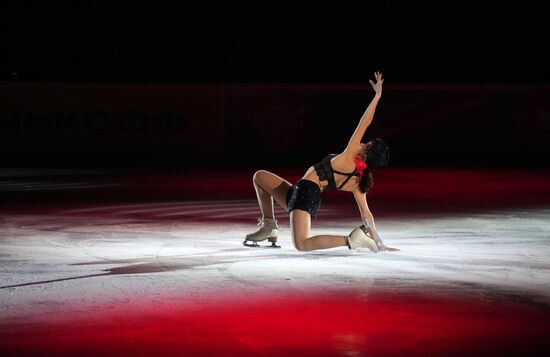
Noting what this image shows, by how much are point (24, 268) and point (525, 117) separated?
2320 centimetres

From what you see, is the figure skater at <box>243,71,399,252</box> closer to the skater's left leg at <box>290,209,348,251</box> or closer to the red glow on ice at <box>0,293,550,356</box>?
the skater's left leg at <box>290,209,348,251</box>

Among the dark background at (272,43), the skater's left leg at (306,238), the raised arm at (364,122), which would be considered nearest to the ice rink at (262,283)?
the skater's left leg at (306,238)

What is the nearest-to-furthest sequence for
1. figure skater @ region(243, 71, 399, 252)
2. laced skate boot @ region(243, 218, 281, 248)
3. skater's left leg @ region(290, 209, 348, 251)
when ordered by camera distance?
figure skater @ region(243, 71, 399, 252), skater's left leg @ region(290, 209, 348, 251), laced skate boot @ region(243, 218, 281, 248)

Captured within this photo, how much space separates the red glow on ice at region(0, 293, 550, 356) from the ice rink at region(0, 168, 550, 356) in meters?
0.01

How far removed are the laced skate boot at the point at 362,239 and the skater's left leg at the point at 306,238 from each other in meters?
0.08

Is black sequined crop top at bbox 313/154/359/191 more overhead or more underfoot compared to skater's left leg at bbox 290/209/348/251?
more overhead

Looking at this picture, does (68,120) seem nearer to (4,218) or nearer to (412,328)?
(4,218)

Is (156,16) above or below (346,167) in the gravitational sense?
above

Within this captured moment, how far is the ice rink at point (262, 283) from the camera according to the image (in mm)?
6238

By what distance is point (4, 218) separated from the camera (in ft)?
44.3

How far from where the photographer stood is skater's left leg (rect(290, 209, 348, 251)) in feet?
32.1

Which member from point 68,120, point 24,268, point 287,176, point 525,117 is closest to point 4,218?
point 24,268

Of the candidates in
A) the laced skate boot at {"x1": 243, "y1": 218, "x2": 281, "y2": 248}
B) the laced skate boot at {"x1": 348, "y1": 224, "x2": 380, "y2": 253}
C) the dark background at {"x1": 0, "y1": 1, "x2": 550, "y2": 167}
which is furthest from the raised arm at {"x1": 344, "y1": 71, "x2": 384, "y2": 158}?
the dark background at {"x1": 0, "y1": 1, "x2": 550, "y2": 167}

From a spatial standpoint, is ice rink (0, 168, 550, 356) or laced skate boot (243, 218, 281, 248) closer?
ice rink (0, 168, 550, 356)
